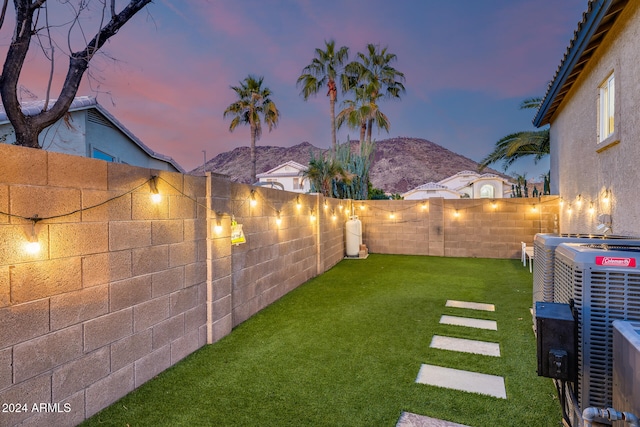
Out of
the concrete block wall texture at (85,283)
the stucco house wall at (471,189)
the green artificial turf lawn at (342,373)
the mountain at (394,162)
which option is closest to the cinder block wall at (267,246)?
the green artificial turf lawn at (342,373)

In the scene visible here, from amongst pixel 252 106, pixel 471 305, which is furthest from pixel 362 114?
pixel 471 305

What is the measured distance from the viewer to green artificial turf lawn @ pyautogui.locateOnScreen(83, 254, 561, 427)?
2.22 metres

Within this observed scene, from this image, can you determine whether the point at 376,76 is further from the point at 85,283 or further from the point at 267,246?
the point at 85,283

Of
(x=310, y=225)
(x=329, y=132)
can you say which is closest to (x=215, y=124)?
(x=329, y=132)

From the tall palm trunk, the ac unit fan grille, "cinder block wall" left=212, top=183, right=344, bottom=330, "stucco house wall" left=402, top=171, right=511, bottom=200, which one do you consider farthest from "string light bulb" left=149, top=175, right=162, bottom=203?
"stucco house wall" left=402, top=171, right=511, bottom=200

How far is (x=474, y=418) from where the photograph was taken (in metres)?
2.19

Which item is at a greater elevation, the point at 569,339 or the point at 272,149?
the point at 272,149

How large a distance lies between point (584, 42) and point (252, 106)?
14.5m

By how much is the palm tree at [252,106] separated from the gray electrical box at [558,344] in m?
16.4

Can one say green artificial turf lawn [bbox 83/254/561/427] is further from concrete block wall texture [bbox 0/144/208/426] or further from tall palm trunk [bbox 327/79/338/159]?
tall palm trunk [bbox 327/79/338/159]

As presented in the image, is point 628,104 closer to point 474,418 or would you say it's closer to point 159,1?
point 474,418

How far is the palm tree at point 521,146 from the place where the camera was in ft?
35.1

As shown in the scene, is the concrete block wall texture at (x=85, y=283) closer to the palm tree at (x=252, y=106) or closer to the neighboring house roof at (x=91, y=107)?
the neighboring house roof at (x=91, y=107)

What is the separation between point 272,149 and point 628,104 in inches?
2803
